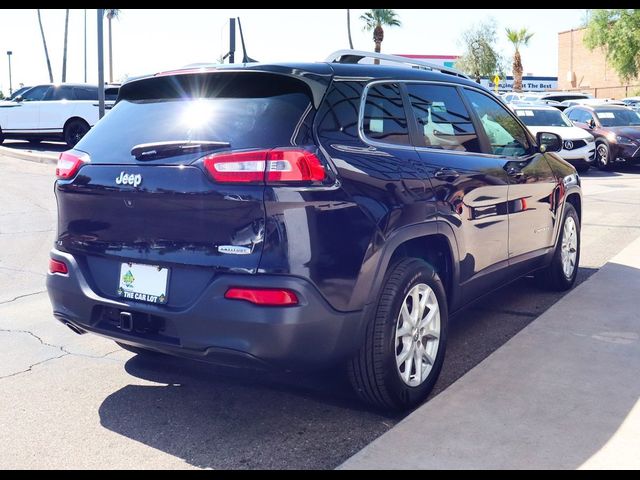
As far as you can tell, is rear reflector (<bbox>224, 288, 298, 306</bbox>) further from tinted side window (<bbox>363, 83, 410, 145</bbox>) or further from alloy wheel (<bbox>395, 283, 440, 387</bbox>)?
tinted side window (<bbox>363, 83, 410, 145</bbox>)

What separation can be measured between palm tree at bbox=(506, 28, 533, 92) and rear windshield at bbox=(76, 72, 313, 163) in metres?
51.2

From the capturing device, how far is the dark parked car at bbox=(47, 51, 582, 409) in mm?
3379

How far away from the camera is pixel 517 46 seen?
175ft

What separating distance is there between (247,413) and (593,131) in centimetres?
1793

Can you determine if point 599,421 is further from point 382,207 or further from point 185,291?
point 185,291

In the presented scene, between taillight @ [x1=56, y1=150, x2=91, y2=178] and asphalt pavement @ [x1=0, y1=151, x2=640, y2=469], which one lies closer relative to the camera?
asphalt pavement @ [x1=0, y1=151, x2=640, y2=469]

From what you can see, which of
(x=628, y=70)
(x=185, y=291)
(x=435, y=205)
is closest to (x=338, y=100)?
(x=435, y=205)

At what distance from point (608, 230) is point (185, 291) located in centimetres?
773

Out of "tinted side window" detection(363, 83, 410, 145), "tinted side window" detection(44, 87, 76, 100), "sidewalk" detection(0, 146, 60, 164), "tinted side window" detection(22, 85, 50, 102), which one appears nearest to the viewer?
"tinted side window" detection(363, 83, 410, 145)

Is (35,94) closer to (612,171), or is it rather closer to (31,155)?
(31,155)

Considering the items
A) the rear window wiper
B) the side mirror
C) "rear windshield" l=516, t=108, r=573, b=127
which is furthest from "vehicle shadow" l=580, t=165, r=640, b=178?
the rear window wiper

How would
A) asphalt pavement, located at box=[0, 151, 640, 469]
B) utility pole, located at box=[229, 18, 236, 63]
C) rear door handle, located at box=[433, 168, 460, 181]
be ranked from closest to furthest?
asphalt pavement, located at box=[0, 151, 640, 469], rear door handle, located at box=[433, 168, 460, 181], utility pole, located at box=[229, 18, 236, 63]

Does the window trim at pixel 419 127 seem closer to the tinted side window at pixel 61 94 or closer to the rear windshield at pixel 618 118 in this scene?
the rear windshield at pixel 618 118

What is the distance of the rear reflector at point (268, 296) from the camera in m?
3.33
